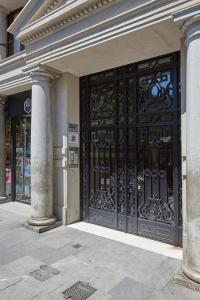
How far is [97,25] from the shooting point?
14.8 ft

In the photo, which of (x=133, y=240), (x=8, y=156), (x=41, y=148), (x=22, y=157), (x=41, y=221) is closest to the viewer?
(x=133, y=240)

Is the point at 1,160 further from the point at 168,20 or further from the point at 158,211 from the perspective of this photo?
the point at 168,20

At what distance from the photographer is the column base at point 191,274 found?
10.6 ft

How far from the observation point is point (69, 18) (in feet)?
16.1

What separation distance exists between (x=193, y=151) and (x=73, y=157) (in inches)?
131

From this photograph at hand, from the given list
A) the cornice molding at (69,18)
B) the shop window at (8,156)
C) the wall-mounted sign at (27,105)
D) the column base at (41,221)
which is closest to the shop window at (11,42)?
the wall-mounted sign at (27,105)

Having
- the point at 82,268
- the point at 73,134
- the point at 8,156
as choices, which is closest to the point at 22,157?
the point at 8,156

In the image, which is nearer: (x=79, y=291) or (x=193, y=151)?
(x=79, y=291)

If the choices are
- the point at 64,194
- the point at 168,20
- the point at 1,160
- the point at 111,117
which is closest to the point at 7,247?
the point at 64,194

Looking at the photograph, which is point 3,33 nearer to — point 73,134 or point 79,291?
point 73,134

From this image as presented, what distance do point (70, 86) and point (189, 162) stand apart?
3.69m

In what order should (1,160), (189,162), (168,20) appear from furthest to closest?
1. (1,160)
2. (168,20)
3. (189,162)

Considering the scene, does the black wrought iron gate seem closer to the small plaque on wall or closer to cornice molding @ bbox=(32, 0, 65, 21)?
the small plaque on wall

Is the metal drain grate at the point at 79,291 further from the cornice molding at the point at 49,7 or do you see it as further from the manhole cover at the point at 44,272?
the cornice molding at the point at 49,7
